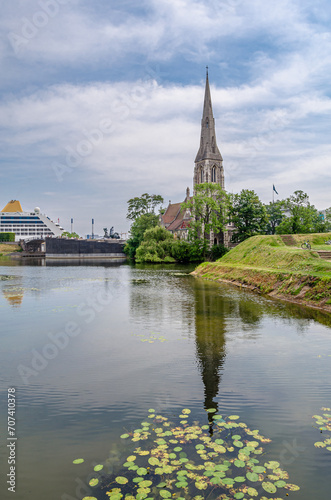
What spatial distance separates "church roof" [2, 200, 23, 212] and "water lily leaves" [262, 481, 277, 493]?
206 meters

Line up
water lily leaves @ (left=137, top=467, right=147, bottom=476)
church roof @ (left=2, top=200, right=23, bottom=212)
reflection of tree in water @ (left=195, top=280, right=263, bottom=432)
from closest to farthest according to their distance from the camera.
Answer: water lily leaves @ (left=137, top=467, right=147, bottom=476) → reflection of tree in water @ (left=195, top=280, right=263, bottom=432) → church roof @ (left=2, top=200, right=23, bottom=212)

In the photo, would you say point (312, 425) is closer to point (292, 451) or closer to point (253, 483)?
point (292, 451)

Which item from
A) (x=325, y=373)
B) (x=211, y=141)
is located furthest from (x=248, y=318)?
(x=211, y=141)

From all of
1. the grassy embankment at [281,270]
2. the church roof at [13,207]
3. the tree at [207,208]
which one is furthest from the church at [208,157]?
the church roof at [13,207]

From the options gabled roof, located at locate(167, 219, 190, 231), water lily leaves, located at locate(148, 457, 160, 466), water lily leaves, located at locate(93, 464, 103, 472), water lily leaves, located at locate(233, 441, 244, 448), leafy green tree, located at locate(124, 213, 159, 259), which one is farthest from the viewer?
gabled roof, located at locate(167, 219, 190, 231)

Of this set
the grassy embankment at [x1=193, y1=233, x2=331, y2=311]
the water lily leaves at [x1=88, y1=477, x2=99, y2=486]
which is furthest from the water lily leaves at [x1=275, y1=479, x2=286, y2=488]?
the grassy embankment at [x1=193, y1=233, x2=331, y2=311]

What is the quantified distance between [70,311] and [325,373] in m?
14.0

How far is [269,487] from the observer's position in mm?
5195

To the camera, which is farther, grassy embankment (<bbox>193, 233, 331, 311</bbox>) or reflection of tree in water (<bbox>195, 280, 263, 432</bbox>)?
grassy embankment (<bbox>193, 233, 331, 311</bbox>)

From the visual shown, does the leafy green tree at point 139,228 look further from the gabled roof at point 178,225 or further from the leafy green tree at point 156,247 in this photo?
the gabled roof at point 178,225

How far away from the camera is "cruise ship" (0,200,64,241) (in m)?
179

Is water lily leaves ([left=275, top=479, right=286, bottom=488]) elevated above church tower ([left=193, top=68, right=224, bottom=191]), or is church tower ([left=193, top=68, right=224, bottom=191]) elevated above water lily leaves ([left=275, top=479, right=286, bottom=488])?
church tower ([left=193, top=68, right=224, bottom=191])

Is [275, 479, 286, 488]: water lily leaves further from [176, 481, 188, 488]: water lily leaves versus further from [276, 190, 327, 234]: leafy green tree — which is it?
[276, 190, 327, 234]: leafy green tree

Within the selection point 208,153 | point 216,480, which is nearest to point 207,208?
point 208,153
